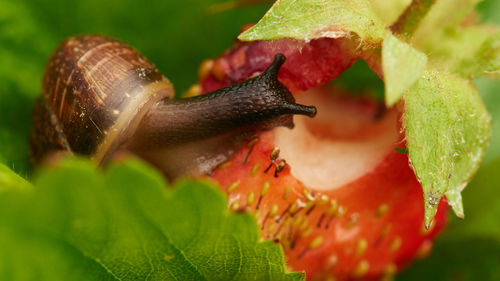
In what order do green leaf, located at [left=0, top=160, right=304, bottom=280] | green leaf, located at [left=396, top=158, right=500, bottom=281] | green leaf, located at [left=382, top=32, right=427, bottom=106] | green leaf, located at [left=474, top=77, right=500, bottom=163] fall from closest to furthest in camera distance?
green leaf, located at [left=0, top=160, right=304, bottom=280], green leaf, located at [left=382, top=32, right=427, bottom=106], green leaf, located at [left=396, top=158, right=500, bottom=281], green leaf, located at [left=474, top=77, right=500, bottom=163]

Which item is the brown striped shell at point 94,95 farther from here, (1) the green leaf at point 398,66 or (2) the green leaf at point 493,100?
(2) the green leaf at point 493,100

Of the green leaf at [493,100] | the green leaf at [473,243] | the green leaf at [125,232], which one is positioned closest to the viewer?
the green leaf at [125,232]

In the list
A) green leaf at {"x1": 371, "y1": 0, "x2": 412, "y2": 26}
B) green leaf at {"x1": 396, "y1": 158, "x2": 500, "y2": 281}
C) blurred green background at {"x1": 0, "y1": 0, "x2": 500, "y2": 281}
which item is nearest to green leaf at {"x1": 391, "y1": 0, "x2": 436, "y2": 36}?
green leaf at {"x1": 371, "y1": 0, "x2": 412, "y2": 26}

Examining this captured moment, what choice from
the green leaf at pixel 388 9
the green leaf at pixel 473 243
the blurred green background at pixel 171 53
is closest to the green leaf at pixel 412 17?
the green leaf at pixel 388 9

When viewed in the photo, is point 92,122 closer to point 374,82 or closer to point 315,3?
point 315,3

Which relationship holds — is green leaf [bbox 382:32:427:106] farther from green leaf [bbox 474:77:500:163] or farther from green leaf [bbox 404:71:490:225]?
green leaf [bbox 474:77:500:163]
